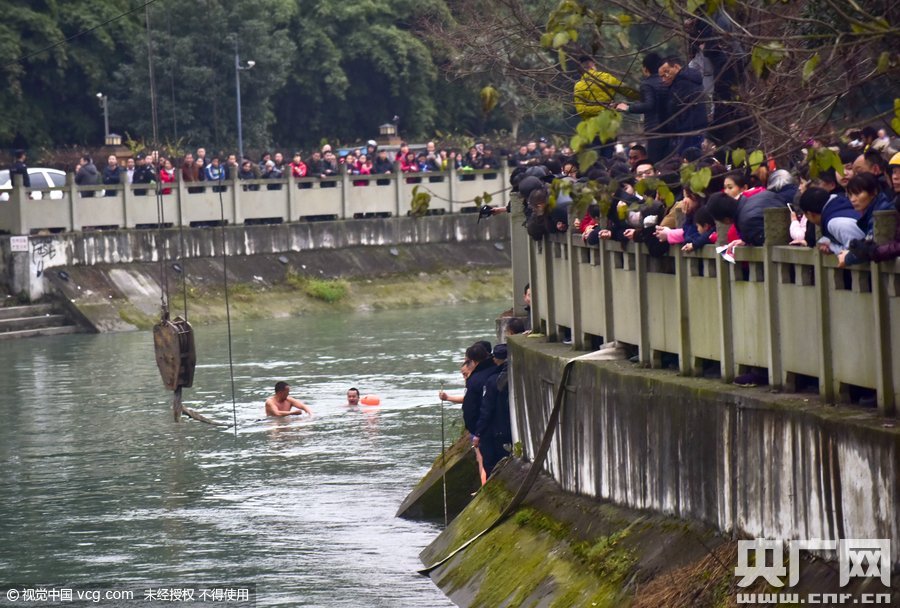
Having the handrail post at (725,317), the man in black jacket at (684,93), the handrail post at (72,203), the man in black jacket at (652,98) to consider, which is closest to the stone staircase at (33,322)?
the handrail post at (72,203)

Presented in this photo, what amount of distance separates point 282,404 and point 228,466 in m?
4.02

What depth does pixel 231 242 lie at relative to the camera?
4794 centimetres

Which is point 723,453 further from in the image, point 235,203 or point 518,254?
point 235,203

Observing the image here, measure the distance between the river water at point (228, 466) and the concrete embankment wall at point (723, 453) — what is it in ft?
6.90

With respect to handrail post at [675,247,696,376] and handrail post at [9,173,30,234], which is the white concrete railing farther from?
handrail post at [675,247,696,376]

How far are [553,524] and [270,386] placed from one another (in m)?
18.1

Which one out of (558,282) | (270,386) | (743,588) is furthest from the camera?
(270,386)

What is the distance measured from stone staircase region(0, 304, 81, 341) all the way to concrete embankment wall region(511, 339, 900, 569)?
2688 centimetres

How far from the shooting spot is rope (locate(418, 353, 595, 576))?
1553 cm

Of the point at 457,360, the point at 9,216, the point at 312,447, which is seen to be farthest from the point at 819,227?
the point at 9,216

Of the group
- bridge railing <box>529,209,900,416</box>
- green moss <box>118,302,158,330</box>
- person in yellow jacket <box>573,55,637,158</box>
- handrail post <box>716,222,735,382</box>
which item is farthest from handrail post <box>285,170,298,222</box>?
handrail post <box>716,222,735,382</box>

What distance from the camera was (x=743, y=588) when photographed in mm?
11266

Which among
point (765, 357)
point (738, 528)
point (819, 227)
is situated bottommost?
point (738, 528)

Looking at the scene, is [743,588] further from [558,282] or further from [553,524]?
[558,282]
